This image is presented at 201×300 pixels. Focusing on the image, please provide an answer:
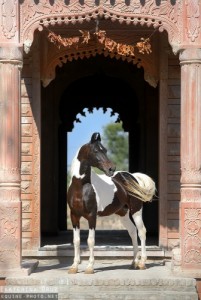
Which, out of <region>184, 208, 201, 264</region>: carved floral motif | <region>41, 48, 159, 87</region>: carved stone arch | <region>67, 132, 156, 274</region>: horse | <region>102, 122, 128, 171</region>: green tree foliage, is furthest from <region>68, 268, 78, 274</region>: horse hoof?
<region>102, 122, 128, 171</region>: green tree foliage

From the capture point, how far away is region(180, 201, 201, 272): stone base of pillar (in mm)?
10539

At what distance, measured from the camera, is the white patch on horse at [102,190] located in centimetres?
1102

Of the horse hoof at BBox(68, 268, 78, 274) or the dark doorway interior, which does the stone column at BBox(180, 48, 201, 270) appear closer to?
the horse hoof at BBox(68, 268, 78, 274)

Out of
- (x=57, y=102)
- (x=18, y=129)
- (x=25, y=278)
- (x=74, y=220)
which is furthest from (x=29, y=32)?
(x=57, y=102)

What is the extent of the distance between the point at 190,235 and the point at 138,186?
1.14 meters

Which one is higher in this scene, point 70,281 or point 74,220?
point 74,220

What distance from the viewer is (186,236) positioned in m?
10.6

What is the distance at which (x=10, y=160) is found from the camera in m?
10.6

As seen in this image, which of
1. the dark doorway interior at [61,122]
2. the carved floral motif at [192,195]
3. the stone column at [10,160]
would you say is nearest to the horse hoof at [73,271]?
the stone column at [10,160]

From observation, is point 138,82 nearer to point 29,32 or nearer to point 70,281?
point 29,32

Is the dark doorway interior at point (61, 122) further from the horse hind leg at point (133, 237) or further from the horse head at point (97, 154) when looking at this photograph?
the horse head at point (97, 154)

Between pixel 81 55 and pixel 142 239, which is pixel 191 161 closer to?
pixel 142 239

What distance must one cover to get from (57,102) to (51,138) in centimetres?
73

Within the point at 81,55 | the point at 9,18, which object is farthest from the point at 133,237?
the point at 9,18
